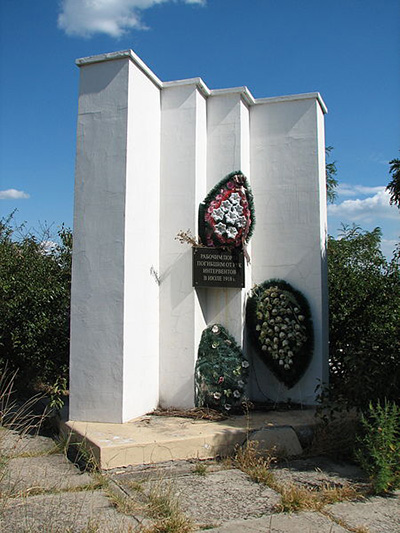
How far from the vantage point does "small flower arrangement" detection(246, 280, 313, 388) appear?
6.80m

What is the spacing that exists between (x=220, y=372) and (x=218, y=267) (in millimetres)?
1295

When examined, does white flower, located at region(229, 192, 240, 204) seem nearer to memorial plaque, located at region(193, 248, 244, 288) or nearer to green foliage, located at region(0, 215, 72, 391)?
memorial plaque, located at region(193, 248, 244, 288)

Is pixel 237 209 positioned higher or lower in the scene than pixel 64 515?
higher

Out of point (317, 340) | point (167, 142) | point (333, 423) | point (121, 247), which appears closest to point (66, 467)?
point (121, 247)

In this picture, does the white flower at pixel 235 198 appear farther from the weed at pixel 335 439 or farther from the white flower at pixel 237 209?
the weed at pixel 335 439

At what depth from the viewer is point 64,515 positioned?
151 inches

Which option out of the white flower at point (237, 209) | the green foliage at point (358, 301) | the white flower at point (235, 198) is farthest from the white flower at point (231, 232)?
the green foliage at point (358, 301)

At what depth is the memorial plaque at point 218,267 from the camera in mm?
6590

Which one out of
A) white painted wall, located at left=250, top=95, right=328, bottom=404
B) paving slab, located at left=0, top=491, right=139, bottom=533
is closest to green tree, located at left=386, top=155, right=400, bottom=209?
white painted wall, located at left=250, top=95, right=328, bottom=404

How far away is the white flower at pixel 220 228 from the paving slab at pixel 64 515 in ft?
11.3

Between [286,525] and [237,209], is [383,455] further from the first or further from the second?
[237,209]

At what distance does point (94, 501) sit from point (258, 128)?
530 centimetres

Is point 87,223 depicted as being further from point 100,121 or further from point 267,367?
point 267,367

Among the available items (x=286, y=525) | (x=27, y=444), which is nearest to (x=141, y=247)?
(x=27, y=444)
